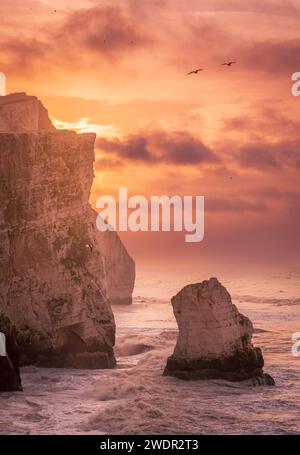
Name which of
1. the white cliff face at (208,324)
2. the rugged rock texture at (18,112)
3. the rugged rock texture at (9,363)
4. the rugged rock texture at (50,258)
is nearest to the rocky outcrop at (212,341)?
the white cliff face at (208,324)

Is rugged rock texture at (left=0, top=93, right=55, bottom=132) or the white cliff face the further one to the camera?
rugged rock texture at (left=0, top=93, right=55, bottom=132)

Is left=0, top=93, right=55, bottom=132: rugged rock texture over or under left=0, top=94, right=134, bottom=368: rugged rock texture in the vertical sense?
over

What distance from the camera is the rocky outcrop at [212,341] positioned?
44.4m

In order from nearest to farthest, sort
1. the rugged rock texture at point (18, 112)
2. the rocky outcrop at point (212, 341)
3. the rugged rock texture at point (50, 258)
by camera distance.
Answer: the rocky outcrop at point (212, 341), the rugged rock texture at point (50, 258), the rugged rock texture at point (18, 112)

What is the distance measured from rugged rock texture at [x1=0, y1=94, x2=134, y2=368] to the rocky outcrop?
10444mm

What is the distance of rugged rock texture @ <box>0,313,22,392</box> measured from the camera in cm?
4069

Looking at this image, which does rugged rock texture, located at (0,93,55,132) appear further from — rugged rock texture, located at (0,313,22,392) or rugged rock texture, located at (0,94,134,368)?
rugged rock texture, located at (0,313,22,392)

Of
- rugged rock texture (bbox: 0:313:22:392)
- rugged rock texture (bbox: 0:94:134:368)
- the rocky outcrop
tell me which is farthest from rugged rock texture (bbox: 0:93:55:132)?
the rocky outcrop

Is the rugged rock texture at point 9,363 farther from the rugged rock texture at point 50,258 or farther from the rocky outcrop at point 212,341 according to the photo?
the rocky outcrop at point 212,341

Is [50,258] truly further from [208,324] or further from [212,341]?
[212,341]

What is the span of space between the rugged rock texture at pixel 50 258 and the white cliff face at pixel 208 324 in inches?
418

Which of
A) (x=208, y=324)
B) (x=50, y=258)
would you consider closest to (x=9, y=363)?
(x=208, y=324)
